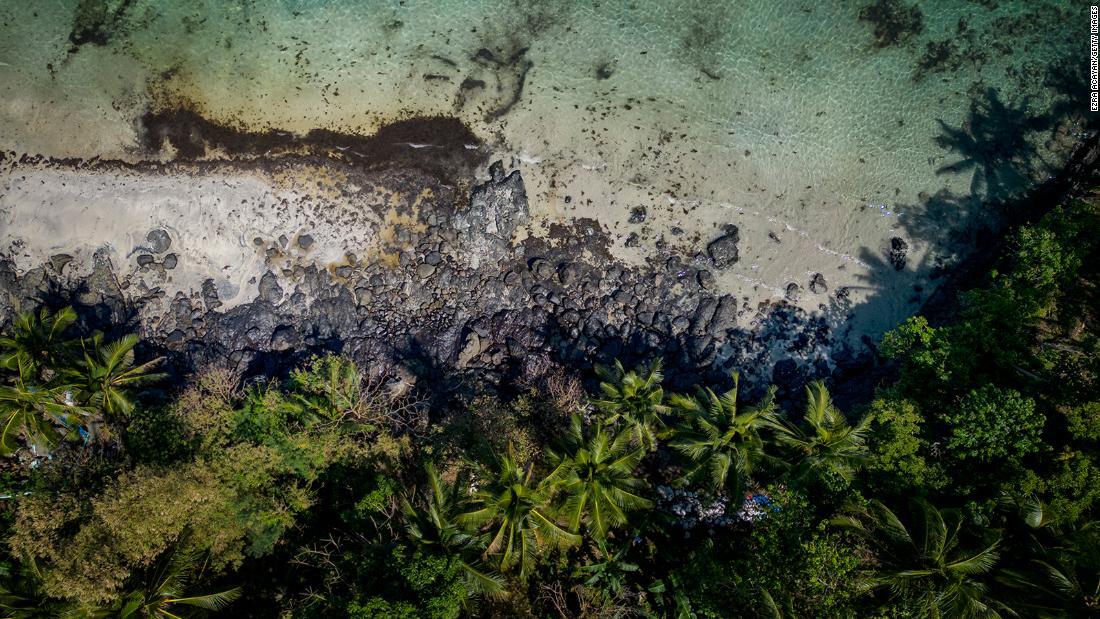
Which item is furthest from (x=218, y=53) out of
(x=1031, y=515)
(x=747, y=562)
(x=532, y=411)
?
(x=1031, y=515)

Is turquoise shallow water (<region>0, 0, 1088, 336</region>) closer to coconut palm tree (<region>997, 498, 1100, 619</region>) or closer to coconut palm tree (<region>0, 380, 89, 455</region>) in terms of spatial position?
coconut palm tree (<region>997, 498, 1100, 619</region>)

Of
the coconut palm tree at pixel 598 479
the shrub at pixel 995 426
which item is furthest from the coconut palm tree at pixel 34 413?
the shrub at pixel 995 426

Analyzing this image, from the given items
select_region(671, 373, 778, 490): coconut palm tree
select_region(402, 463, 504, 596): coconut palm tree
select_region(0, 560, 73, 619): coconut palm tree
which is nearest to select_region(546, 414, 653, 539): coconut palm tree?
select_region(671, 373, 778, 490): coconut palm tree

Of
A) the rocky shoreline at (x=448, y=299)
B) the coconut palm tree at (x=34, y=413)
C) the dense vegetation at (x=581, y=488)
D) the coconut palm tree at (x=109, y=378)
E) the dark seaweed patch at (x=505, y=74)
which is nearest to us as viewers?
the dense vegetation at (x=581, y=488)

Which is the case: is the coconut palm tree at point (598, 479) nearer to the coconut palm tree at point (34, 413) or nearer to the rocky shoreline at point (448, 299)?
the rocky shoreline at point (448, 299)

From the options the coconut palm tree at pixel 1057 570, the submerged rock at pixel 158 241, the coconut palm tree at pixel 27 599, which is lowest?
the coconut palm tree at pixel 27 599

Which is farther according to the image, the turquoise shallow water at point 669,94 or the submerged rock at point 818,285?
the turquoise shallow water at point 669,94

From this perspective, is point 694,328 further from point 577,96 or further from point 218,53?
point 218,53

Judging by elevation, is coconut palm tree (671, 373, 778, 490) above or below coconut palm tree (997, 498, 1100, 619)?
Result: above

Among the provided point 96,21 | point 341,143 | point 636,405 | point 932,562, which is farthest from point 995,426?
point 96,21
